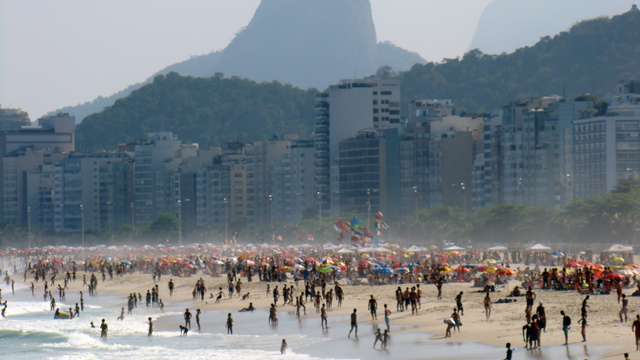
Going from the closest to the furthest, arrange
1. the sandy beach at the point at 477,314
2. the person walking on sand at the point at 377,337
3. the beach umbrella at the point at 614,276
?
the sandy beach at the point at 477,314 → the person walking on sand at the point at 377,337 → the beach umbrella at the point at 614,276

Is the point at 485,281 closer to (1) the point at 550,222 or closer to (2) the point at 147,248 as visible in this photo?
(1) the point at 550,222

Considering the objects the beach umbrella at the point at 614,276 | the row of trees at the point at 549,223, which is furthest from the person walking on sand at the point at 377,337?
the row of trees at the point at 549,223

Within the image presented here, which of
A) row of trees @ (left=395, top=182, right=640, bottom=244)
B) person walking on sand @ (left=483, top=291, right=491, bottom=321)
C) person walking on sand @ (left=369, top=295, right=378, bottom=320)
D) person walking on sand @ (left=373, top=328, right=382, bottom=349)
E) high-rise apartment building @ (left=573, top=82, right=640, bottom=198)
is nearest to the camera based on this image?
person walking on sand @ (left=373, top=328, right=382, bottom=349)

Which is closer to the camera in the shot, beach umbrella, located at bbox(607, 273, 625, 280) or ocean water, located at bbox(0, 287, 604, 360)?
ocean water, located at bbox(0, 287, 604, 360)

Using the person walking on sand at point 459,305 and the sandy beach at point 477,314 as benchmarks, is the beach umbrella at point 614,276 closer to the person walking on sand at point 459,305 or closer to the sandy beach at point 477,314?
the sandy beach at point 477,314

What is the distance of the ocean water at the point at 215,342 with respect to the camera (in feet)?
178

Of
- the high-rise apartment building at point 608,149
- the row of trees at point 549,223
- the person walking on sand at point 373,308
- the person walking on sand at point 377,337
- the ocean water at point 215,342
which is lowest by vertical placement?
the ocean water at point 215,342

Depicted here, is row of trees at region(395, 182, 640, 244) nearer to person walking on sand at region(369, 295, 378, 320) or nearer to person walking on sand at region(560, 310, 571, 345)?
person walking on sand at region(369, 295, 378, 320)

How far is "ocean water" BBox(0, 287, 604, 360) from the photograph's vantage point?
54.4m

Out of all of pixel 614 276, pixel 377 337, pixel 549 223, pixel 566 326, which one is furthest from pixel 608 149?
pixel 566 326

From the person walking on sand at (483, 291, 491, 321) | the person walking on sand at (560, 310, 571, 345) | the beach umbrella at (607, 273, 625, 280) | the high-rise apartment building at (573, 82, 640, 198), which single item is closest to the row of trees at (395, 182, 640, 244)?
the high-rise apartment building at (573, 82, 640, 198)

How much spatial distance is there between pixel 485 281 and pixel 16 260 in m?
128

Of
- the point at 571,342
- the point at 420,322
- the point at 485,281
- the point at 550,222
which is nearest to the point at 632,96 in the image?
the point at 550,222

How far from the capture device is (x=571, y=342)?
51719mm
